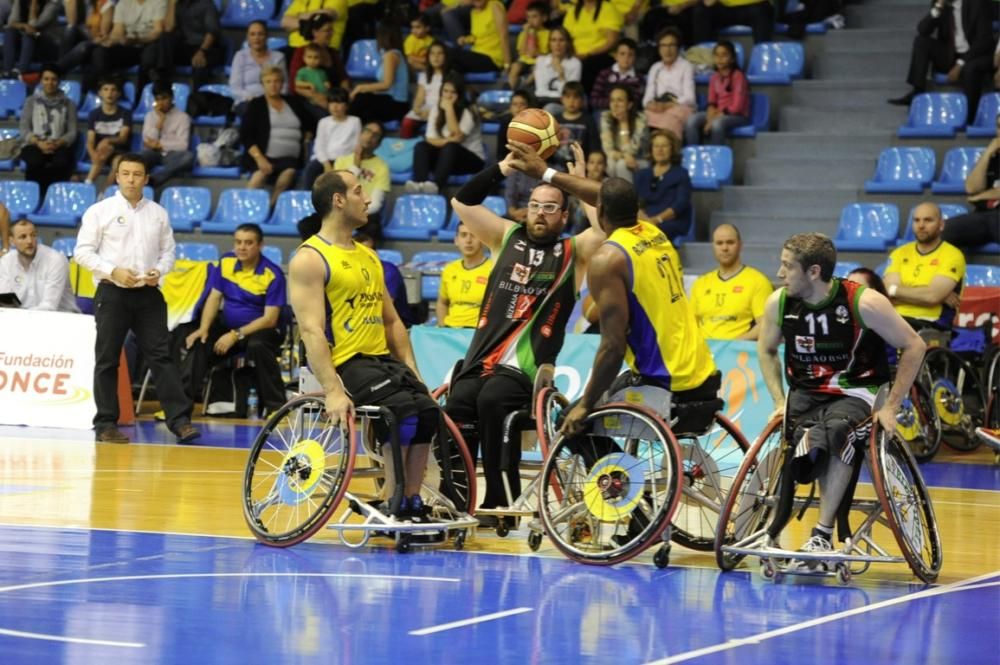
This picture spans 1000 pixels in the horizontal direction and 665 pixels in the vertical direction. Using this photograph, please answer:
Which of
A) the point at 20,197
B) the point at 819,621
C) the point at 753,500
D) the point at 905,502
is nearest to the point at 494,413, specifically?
the point at 753,500

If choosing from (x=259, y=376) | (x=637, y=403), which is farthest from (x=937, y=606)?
(x=259, y=376)

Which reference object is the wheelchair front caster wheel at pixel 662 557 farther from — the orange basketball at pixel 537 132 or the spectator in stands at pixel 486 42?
the spectator in stands at pixel 486 42

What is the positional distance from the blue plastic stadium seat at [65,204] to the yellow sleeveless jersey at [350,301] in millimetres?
9620

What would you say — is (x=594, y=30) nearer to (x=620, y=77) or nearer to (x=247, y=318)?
(x=620, y=77)

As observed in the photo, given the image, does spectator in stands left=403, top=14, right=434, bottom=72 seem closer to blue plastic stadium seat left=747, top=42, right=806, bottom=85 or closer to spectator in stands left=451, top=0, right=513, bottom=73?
spectator in stands left=451, top=0, right=513, bottom=73

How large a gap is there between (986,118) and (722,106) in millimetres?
2244

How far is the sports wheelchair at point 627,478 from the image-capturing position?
647 cm

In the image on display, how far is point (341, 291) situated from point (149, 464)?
3179 mm

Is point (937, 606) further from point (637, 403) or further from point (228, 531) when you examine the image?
point (228, 531)

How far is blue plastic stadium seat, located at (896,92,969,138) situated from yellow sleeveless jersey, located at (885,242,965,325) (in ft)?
9.57

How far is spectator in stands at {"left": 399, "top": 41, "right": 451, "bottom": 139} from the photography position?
15.5 m

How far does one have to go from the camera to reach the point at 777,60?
1525cm

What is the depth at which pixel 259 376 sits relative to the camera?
501 inches

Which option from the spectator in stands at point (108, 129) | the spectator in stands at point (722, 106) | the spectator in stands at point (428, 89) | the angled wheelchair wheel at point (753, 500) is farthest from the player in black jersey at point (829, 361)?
the spectator in stands at point (108, 129)
